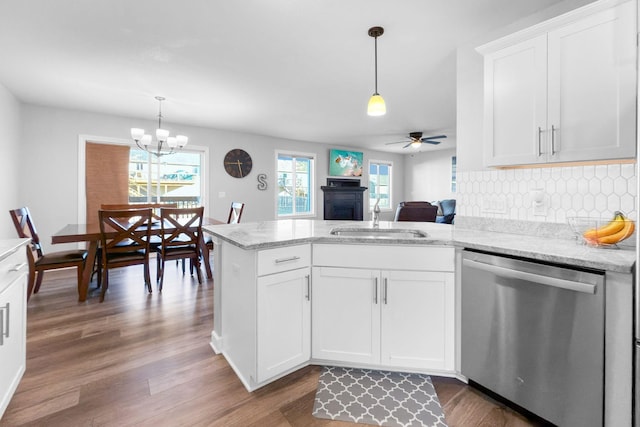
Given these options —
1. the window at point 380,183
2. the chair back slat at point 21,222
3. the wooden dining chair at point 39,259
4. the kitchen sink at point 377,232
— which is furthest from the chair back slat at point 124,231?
the window at point 380,183

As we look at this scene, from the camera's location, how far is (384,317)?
179cm

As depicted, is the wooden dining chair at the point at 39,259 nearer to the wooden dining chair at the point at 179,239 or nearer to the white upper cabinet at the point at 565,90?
the wooden dining chair at the point at 179,239

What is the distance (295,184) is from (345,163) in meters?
1.48

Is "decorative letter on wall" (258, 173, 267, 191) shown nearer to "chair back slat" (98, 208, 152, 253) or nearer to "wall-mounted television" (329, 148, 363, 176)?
"wall-mounted television" (329, 148, 363, 176)

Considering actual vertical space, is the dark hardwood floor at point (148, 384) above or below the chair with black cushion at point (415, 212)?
below

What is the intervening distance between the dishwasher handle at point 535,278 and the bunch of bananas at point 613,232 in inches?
16.4

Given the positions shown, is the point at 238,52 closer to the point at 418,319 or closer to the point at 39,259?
the point at 418,319

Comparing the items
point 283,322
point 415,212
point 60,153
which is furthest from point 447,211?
point 60,153

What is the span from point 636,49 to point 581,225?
872mm

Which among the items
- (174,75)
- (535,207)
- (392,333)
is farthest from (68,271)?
(535,207)

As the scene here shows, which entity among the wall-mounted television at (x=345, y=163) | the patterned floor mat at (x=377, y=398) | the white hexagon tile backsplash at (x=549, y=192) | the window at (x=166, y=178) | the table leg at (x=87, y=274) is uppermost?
the wall-mounted television at (x=345, y=163)

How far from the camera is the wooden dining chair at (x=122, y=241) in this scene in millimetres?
2998

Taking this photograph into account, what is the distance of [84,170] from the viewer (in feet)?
14.9

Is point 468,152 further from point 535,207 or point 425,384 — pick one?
point 425,384
